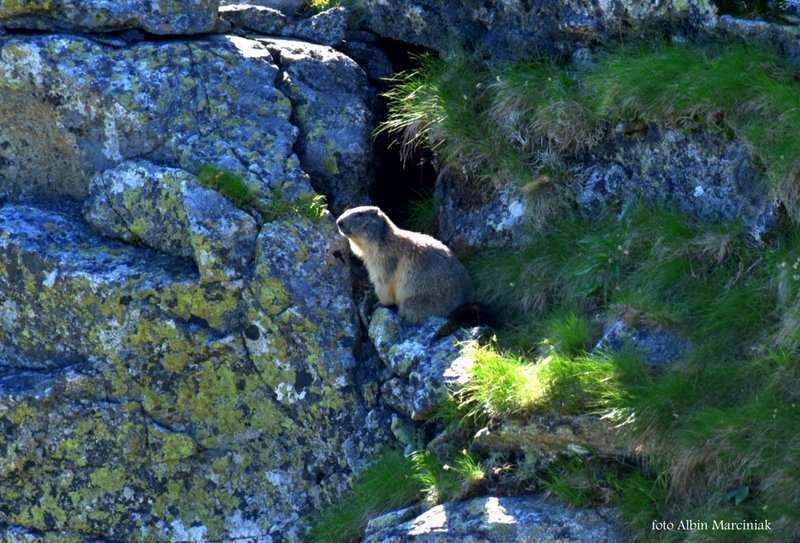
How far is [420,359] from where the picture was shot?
11.1m

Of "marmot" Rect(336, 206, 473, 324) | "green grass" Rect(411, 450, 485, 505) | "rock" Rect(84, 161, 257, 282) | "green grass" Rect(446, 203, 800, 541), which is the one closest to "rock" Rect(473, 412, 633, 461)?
"green grass" Rect(446, 203, 800, 541)

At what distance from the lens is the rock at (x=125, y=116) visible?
12117mm

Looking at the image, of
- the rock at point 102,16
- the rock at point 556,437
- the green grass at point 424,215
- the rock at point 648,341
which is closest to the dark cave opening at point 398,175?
the green grass at point 424,215

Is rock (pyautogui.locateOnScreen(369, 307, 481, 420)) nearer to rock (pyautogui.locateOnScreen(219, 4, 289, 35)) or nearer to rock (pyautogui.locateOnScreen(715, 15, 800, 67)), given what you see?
rock (pyautogui.locateOnScreen(715, 15, 800, 67))

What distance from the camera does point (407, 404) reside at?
436 inches

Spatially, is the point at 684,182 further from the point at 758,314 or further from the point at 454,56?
the point at 454,56

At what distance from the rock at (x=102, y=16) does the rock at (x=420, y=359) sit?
3.66m

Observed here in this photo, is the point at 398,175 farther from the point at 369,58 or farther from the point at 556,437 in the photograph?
the point at 556,437

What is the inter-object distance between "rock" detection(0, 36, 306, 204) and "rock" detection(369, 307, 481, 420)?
166cm

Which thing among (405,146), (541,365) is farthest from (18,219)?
(541,365)

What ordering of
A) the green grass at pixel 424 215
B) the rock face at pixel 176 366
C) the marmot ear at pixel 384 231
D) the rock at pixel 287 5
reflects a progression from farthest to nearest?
the rock at pixel 287 5
the green grass at pixel 424 215
the marmot ear at pixel 384 231
the rock face at pixel 176 366

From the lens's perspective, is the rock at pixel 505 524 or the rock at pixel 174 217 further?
the rock at pixel 174 217

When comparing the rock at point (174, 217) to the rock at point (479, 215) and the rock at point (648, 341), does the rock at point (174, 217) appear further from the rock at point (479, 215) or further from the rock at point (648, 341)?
the rock at point (648, 341)

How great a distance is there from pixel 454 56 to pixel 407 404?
402cm
